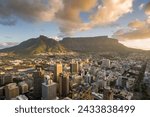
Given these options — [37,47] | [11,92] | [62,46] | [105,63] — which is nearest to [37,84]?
[11,92]

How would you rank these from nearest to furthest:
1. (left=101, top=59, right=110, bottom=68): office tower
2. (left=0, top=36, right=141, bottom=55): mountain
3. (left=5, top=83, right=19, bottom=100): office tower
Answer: (left=5, top=83, right=19, bottom=100): office tower, (left=0, top=36, right=141, bottom=55): mountain, (left=101, top=59, right=110, bottom=68): office tower

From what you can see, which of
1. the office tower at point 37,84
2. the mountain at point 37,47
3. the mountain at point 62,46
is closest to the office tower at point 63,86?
the office tower at point 37,84

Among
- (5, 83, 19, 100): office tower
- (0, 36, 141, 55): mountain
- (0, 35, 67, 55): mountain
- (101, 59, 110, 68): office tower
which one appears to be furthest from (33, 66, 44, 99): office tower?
(101, 59, 110, 68): office tower

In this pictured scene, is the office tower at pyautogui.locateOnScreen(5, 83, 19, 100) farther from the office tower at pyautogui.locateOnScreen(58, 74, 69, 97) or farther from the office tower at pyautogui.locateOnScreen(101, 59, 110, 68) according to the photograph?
the office tower at pyautogui.locateOnScreen(101, 59, 110, 68)

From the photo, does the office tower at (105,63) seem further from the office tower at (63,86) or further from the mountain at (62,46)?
the office tower at (63,86)

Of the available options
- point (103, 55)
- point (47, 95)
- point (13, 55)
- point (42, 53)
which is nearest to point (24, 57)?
point (13, 55)

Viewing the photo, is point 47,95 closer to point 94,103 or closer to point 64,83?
point 64,83

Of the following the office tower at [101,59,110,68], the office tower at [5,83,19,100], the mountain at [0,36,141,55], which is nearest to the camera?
the office tower at [5,83,19,100]

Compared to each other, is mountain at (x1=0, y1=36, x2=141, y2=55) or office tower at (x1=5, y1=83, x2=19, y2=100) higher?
mountain at (x1=0, y1=36, x2=141, y2=55)

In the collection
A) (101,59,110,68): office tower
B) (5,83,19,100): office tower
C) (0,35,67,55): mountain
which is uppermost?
(0,35,67,55): mountain
